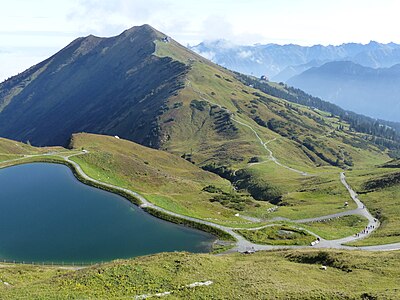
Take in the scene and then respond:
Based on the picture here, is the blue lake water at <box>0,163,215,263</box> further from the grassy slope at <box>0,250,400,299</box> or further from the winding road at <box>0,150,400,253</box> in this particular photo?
the grassy slope at <box>0,250,400,299</box>

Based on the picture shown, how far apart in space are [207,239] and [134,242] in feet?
54.0

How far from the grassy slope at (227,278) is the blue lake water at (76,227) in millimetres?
16034

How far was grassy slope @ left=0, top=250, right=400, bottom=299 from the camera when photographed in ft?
156

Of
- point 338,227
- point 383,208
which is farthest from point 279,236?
point 383,208

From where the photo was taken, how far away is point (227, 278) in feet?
176

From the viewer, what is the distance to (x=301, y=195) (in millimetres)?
148625

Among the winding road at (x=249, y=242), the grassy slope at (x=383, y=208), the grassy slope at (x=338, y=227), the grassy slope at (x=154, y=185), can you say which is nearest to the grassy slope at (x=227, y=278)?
the winding road at (x=249, y=242)

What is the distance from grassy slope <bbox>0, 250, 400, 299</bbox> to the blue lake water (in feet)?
52.6

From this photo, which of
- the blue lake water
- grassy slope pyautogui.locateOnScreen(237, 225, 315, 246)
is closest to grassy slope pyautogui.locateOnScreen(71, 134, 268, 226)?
the blue lake water

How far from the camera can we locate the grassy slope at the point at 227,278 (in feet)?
156

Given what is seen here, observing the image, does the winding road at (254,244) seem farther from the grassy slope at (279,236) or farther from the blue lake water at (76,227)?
the blue lake water at (76,227)

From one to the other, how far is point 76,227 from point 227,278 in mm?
49708

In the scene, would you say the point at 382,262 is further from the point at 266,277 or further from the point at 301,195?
the point at 301,195

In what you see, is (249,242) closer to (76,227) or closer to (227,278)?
(227,278)
